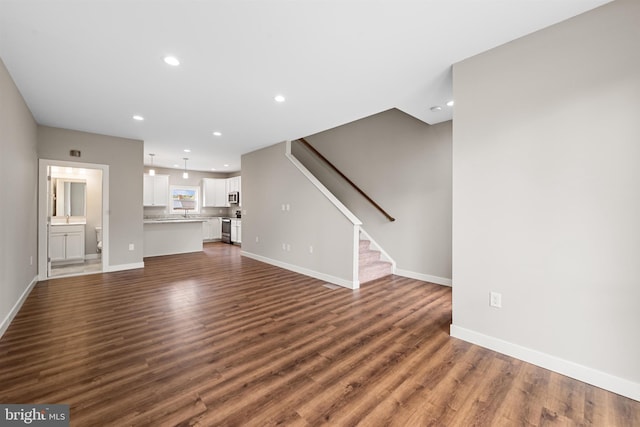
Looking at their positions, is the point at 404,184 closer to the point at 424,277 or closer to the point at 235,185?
the point at 424,277

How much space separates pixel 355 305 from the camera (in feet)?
11.2

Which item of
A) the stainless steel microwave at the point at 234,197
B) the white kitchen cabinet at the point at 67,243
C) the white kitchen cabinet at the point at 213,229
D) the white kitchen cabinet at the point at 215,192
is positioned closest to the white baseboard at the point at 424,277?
the stainless steel microwave at the point at 234,197

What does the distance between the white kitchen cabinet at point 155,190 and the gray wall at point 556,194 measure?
8.60m

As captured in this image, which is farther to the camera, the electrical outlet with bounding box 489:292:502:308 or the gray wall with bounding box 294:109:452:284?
the gray wall with bounding box 294:109:452:284

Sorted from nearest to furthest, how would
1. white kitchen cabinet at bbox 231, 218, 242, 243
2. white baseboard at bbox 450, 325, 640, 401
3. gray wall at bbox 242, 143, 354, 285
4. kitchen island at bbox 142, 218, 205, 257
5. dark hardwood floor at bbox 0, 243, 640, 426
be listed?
dark hardwood floor at bbox 0, 243, 640, 426 < white baseboard at bbox 450, 325, 640, 401 < gray wall at bbox 242, 143, 354, 285 < kitchen island at bbox 142, 218, 205, 257 < white kitchen cabinet at bbox 231, 218, 242, 243

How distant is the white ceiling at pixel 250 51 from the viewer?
1.85m

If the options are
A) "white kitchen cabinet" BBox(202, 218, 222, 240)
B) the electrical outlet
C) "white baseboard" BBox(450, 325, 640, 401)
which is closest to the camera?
"white baseboard" BBox(450, 325, 640, 401)

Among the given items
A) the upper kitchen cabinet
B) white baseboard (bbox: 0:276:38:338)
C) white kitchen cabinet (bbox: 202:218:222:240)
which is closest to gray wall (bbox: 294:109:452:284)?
the upper kitchen cabinet

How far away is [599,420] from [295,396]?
1841 millimetres

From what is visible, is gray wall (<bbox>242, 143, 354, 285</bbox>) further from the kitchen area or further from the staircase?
the kitchen area

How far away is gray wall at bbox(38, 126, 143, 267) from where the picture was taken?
15.8 ft

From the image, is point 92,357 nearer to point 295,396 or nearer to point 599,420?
point 295,396

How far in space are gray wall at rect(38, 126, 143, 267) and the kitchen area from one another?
1584mm

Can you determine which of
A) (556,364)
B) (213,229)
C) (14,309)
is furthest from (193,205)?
(556,364)
